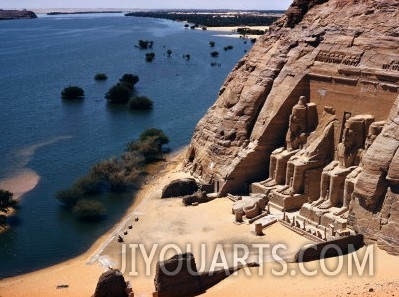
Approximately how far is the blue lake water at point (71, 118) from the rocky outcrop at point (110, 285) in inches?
313

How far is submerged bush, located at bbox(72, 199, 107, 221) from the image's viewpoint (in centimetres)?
3152

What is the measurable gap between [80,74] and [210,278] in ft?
232

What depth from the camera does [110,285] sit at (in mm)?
20078

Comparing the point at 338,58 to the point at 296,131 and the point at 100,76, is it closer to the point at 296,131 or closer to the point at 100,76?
the point at 296,131

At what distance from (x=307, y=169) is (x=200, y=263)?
790cm

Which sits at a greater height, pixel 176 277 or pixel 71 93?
pixel 176 277

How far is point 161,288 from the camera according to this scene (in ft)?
66.4

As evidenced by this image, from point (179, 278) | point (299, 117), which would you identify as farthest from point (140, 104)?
point (179, 278)

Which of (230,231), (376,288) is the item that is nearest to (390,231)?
(376,288)

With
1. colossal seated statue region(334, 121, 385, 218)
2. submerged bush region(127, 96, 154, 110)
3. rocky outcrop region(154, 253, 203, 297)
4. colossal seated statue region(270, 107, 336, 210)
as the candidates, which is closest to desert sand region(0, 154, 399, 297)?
rocky outcrop region(154, 253, 203, 297)

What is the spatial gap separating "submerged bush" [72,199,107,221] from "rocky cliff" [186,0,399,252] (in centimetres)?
618

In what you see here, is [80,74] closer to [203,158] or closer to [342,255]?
[203,158]

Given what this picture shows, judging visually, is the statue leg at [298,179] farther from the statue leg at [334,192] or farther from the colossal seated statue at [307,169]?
the statue leg at [334,192]

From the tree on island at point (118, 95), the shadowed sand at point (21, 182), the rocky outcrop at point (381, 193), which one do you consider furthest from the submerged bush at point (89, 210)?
the tree on island at point (118, 95)
